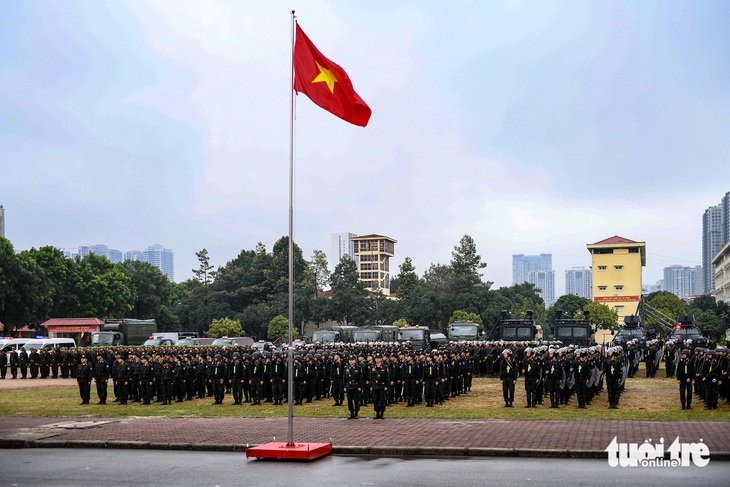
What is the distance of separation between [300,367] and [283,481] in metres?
13.4

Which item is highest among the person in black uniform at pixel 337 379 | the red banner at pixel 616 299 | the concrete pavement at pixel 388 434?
the red banner at pixel 616 299

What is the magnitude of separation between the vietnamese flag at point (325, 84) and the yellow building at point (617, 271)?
10451 cm

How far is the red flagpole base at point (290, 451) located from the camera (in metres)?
14.0

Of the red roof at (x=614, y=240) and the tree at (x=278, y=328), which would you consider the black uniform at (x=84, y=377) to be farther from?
the red roof at (x=614, y=240)

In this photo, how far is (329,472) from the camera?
500 inches

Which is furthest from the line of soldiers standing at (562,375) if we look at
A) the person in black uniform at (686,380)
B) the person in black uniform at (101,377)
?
the person in black uniform at (101,377)

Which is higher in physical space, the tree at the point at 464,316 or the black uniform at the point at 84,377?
the tree at the point at 464,316

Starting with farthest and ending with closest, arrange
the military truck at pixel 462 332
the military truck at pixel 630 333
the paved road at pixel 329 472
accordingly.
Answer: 1. the military truck at pixel 462 332
2. the military truck at pixel 630 333
3. the paved road at pixel 329 472

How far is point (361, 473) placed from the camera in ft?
41.2

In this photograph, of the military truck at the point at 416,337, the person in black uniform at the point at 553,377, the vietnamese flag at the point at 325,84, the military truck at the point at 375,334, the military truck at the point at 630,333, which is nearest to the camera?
the vietnamese flag at the point at 325,84

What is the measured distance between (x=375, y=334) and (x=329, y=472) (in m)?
34.8

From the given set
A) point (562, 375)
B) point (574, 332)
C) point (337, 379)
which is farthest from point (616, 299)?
point (337, 379)

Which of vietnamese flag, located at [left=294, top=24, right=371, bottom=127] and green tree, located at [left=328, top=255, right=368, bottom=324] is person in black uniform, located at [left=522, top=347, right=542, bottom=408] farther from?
green tree, located at [left=328, top=255, right=368, bottom=324]

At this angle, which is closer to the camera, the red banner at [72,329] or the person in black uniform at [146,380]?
the person in black uniform at [146,380]
